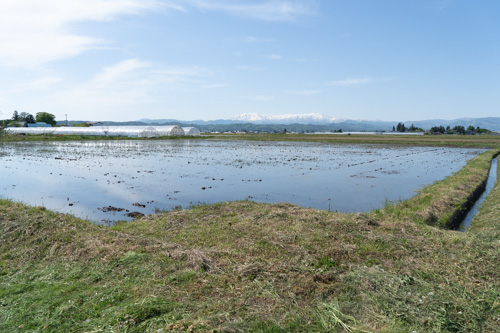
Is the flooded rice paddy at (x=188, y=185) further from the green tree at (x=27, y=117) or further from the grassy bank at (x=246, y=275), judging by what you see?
the green tree at (x=27, y=117)

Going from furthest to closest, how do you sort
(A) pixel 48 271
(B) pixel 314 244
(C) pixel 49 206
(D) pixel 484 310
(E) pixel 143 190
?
(E) pixel 143 190 → (C) pixel 49 206 → (B) pixel 314 244 → (A) pixel 48 271 → (D) pixel 484 310

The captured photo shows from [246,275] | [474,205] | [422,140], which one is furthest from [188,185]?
[422,140]

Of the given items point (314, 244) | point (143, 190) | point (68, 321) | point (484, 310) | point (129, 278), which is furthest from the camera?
point (143, 190)

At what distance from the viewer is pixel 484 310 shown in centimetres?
437

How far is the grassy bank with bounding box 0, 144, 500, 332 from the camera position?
4.11 m

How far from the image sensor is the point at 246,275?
217 inches

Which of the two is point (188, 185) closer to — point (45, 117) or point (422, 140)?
point (422, 140)

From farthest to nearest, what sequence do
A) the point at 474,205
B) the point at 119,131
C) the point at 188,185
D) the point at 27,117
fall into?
1. the point at 27,117
2. the point at 119,131
3. the point at 188,185
4. the point at 474,205

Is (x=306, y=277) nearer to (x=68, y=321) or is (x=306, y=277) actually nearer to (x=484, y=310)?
(x=484, y=310)

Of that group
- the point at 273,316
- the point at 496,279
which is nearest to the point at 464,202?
the point at 496,279

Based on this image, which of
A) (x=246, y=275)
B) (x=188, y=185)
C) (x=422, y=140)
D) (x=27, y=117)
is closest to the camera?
(x=246, y=275)

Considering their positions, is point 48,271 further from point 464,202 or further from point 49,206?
point 464,202

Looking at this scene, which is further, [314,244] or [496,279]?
[314,244]

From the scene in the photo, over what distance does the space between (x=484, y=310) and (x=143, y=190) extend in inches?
522
